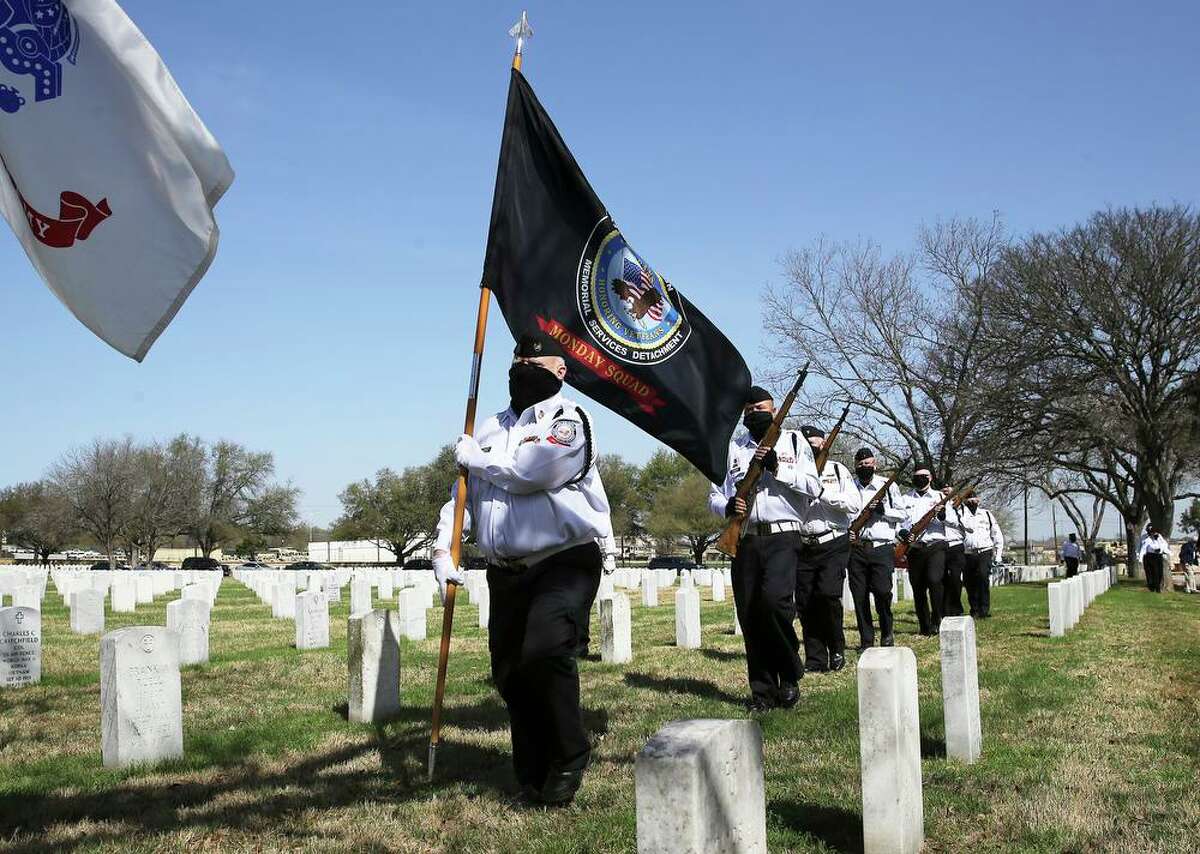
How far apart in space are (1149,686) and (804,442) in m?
3.55

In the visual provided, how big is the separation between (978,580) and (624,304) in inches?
503

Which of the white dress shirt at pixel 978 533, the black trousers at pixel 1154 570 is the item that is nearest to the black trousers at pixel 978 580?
the white dress shirt at pixel 978 533

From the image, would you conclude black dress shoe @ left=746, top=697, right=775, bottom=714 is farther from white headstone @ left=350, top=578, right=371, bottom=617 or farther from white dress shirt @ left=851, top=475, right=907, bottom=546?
white headstone @ left=350, top=578, right=371, bottom=617

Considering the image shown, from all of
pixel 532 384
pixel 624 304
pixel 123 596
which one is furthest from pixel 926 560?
pixel 123 596

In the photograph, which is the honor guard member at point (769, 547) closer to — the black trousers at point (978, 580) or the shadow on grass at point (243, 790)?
the shadow on grass at point (243, 790)

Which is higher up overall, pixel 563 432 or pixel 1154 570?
pixel 563 432

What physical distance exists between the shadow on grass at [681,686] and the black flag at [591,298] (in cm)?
261

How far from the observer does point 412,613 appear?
15375mm

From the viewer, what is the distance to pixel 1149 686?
30.7 ft

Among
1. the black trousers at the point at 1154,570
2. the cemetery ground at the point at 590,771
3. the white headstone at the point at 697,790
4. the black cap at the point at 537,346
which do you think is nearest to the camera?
the white headstone at the point at 697,790

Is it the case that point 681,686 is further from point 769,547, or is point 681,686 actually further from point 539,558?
point 539,558

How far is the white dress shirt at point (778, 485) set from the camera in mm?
8680

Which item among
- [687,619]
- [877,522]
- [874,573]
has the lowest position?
[687,619]

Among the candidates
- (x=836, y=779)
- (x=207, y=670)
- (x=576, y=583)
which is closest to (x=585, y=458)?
(x=576, y=583)
